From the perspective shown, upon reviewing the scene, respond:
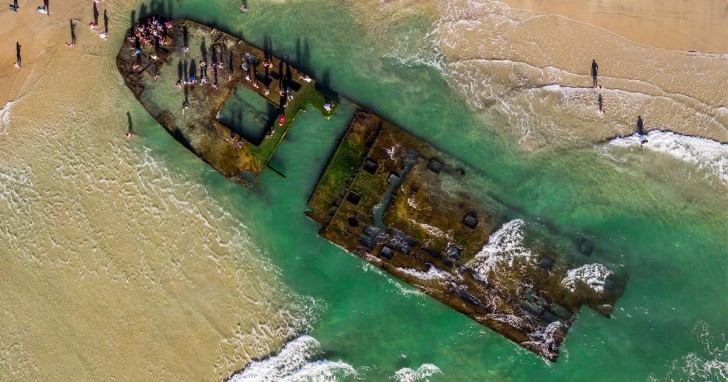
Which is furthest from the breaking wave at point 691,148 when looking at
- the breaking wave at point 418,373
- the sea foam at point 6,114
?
the sea foam at point 6,114

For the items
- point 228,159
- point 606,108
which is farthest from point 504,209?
point 228,159

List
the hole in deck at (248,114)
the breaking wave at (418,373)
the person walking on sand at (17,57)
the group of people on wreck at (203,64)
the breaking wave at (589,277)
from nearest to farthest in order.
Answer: the breaking wave at (589,277)
the breaking wave at (418,373)
the group of people on wreck at (203,64)
the hole in deck at (248,114)
the person walking on sand at (17,57)

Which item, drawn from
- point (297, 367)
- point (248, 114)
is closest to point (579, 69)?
point (248, 114)

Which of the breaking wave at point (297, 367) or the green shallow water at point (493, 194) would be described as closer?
the green shallow water at point (493, 194)

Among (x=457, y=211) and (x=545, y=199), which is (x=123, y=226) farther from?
(x=545, y=199)

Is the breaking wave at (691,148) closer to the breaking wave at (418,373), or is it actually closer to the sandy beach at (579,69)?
the sandy beach at (579,69)

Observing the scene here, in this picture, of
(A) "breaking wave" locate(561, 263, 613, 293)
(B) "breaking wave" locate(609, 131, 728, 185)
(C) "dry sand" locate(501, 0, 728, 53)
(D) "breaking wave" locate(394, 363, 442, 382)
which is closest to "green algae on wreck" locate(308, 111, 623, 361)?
(A) "breaking wave" locate(561, 263, 613, 293)

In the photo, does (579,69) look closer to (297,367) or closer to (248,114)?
(248,114)
